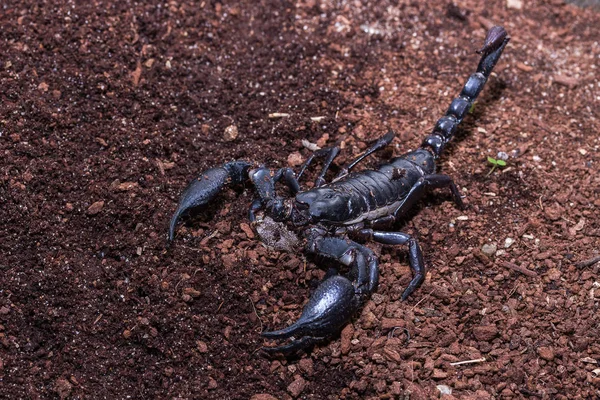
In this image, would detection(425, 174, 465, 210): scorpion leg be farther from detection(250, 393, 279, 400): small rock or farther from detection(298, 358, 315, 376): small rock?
detection(250, 393, 279, 400): small rock

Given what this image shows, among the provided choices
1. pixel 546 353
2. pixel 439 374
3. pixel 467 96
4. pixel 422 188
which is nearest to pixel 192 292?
pixel 439 374

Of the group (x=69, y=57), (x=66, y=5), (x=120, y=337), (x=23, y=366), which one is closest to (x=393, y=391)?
(x=120, y=337)

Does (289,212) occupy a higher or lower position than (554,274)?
higher

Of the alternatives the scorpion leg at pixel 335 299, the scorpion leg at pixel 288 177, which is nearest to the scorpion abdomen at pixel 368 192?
the scorpion leg at pixel 288 177

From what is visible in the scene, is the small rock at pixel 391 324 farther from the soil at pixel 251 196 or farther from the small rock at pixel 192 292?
the small rock at pixel 192 292

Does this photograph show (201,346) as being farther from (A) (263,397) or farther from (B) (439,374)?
(B) (439,374)
